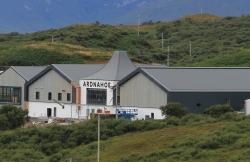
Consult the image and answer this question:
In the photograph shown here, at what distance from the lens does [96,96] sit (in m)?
66.0

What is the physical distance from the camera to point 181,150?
42.9 meters

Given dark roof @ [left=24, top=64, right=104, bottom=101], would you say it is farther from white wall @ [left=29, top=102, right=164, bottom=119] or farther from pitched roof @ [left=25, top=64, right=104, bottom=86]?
white wall @ [left=29, top=102, right=164, bottom=119]

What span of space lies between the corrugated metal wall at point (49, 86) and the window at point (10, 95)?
1.60m

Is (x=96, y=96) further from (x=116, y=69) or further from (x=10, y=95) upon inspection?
(x=10, y=95)

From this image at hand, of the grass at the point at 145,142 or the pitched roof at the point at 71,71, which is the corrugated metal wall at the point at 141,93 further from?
the grass at the point at 145,142

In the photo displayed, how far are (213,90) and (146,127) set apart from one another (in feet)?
35.2

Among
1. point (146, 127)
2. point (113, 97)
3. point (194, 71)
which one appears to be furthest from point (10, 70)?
point (146, 127)

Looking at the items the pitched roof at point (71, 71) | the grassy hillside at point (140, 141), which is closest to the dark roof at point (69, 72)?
the pitched roof at point (71, 71)

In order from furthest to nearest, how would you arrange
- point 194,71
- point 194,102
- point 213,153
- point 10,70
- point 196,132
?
point 10,70 → point 194,71 → point 194,102 → point 196,132 → point 213,153

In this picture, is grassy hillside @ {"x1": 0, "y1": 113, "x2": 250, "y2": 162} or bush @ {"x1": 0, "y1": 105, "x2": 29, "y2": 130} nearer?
grassy hillside @ {"x1": 0, "y1": 113, "x2": 250, "y2": 162}

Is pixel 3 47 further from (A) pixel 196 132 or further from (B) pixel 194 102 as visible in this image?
(A) pixel 196 132

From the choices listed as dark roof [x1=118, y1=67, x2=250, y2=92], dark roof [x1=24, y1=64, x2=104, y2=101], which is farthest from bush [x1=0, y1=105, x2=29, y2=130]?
dark roof [x1=24, y1=64, x2=104, y2=101]

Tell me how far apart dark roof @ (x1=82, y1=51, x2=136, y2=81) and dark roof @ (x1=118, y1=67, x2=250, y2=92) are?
7.61 feet

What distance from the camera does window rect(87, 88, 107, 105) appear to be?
65438mm
